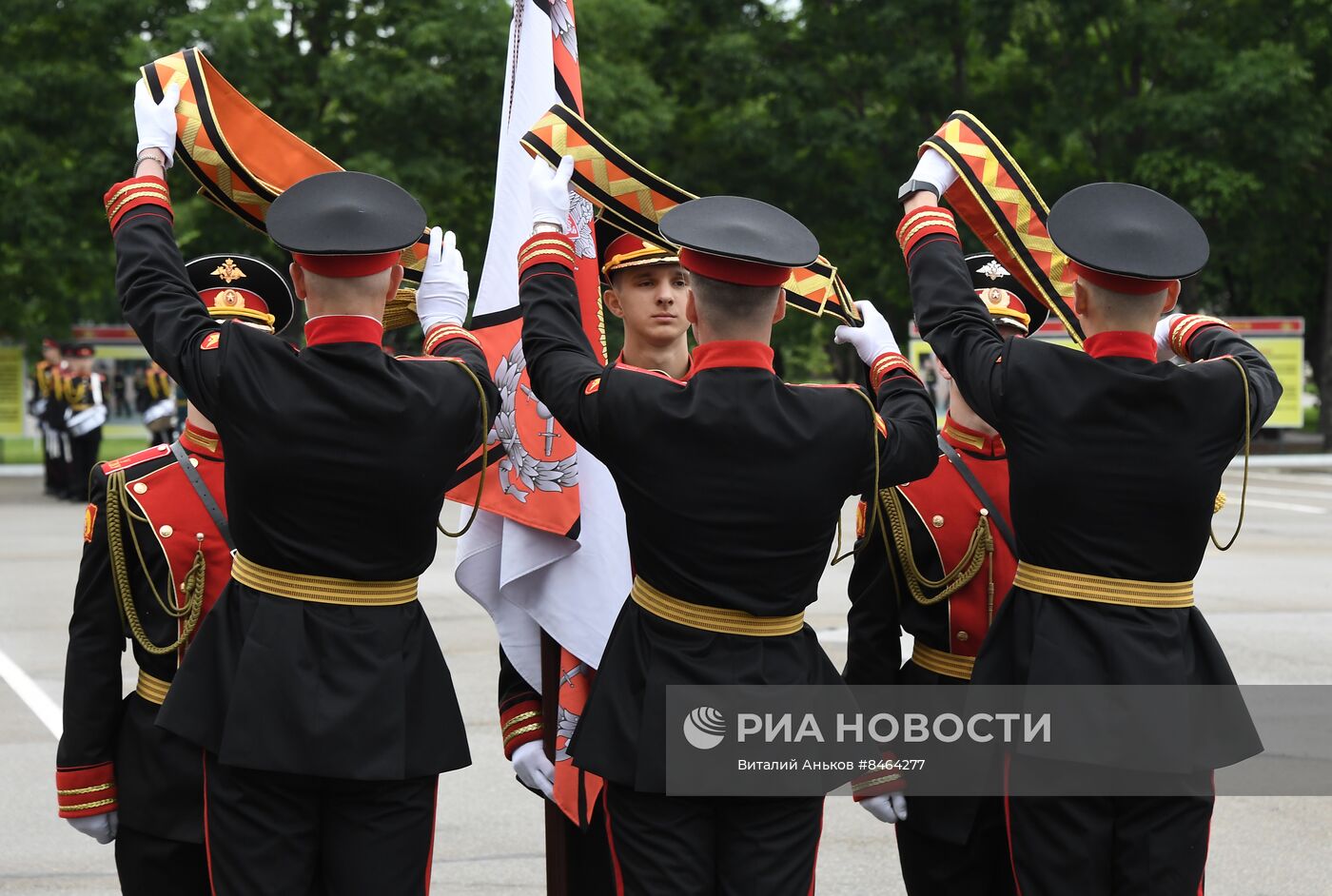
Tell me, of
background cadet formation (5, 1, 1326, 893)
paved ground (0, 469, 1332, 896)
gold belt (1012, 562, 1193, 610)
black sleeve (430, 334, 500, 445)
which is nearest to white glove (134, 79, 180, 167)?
background cadet formation (5, 1, 1326, 893)

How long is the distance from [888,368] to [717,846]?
1093mm

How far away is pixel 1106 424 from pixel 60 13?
22.4 m

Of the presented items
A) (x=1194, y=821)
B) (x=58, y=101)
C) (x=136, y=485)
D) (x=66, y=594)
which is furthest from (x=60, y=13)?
(x=1194, y=821)

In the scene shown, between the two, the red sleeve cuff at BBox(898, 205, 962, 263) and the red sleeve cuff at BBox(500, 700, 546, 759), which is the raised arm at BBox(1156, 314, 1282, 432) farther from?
the red sleeve cuff at BBox(500, 700, 546, 759)

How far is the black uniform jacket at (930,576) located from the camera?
12.9ft

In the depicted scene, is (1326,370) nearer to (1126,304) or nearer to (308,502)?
(1126,304)

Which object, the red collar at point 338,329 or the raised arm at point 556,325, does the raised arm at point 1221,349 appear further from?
the red collar at point 338,329

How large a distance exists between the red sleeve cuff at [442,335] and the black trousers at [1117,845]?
62.8 inches

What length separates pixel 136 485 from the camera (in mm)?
3652

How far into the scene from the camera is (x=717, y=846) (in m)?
3.21

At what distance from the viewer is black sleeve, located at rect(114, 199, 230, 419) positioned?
125 inches

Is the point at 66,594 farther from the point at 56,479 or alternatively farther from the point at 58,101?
the point at 58,101

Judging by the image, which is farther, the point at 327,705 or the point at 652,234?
the point at 652,234

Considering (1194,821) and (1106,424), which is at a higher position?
(1106,424)
